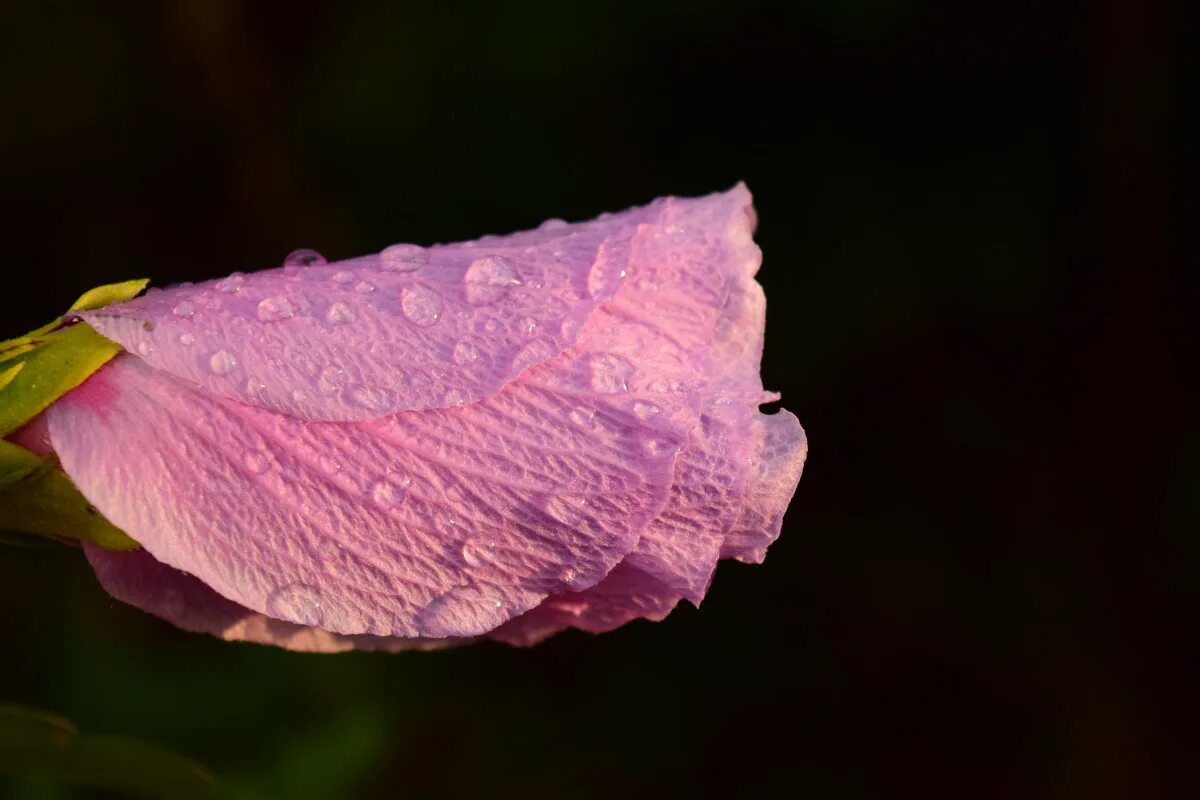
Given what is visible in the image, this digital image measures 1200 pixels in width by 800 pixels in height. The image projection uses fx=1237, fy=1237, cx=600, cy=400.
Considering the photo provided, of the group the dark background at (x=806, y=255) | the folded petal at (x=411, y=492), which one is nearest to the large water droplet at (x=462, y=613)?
the folded petal at (x=411, y=492)

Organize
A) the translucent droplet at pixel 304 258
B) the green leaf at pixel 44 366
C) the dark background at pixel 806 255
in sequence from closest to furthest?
the green leaf at pixel 44 366 < the translucent droplet at pixel 304 258 < the dark background at pixel 806 255

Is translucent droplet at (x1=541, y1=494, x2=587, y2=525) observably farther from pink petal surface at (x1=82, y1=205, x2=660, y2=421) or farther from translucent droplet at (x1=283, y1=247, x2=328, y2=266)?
translucent droplet at (x1=283, y1=247, x2=328, y2=266)

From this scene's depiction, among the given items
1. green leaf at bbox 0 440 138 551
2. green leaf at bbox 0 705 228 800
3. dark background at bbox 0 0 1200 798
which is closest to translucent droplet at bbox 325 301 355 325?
green leaf at bbox 0 440 138 551

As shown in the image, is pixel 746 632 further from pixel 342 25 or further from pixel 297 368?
pixel 297 368

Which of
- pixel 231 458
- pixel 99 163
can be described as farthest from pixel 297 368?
pixel 99 163

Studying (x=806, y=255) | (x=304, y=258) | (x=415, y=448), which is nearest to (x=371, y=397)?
(x=415, y=448)

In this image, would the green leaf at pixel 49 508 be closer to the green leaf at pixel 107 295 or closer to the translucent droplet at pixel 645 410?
the green leaf at pixel 107 295

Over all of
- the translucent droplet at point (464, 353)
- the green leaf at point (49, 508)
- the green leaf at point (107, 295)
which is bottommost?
the green leaf at point (49, 508)
